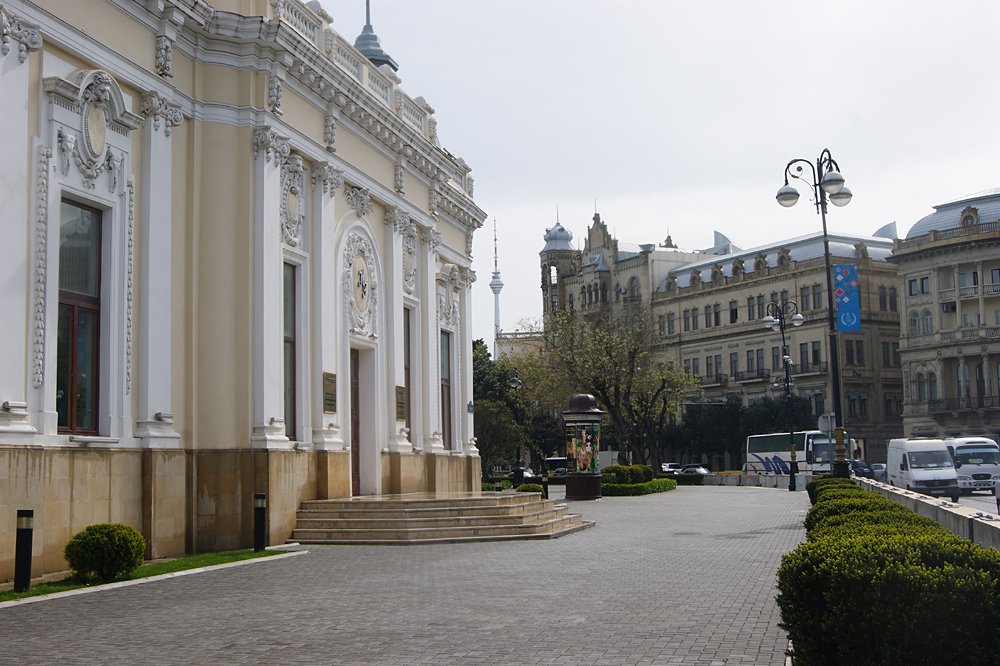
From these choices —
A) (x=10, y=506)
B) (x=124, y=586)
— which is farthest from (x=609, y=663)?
(x=10, y=506)

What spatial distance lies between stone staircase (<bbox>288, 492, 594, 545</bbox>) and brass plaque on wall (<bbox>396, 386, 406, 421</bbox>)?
609 centimetres

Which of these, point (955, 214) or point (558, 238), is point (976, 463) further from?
point (558, 238)

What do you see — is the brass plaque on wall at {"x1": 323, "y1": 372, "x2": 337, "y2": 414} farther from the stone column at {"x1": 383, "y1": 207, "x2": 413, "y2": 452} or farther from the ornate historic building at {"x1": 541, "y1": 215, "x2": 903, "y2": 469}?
the ornate historic building at {"x1": 541, "y1": 215, "x2": 903, "y2": 469}

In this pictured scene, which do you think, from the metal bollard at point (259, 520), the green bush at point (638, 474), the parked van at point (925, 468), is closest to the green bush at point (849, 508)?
the metal bollard at point (259, 520)

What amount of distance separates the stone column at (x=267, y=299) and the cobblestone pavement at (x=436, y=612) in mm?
2961

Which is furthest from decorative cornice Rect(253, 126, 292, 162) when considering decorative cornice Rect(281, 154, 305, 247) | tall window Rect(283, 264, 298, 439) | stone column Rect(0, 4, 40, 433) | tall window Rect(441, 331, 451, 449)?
tall window Rect(441, 331, 451, 449)

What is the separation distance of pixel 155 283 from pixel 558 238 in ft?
354

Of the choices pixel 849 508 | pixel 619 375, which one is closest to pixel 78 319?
pixel 849 508

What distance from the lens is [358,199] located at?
27359 mm

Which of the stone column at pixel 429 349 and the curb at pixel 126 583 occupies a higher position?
the stone column at pixel 429 349

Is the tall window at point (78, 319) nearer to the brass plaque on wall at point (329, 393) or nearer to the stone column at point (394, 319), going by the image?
the brass plaque on wall at point (329, 393)

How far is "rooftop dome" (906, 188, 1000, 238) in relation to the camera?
81.4 metres

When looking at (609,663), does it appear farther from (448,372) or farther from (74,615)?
(448,372)

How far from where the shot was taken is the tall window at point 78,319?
1762 centimetres
